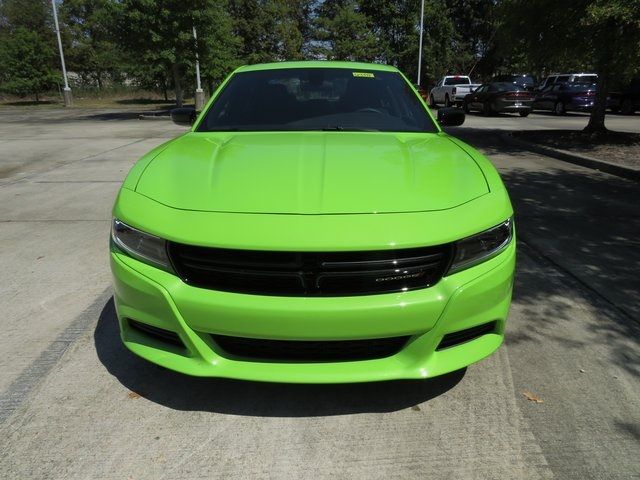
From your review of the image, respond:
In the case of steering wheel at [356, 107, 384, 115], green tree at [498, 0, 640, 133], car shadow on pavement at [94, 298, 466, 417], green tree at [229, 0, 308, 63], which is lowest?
car shadow on pavement at [94, 298, 466, 417]

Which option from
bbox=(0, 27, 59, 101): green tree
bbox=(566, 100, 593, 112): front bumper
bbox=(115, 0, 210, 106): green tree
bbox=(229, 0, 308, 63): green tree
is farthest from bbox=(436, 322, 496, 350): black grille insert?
bbox=(0, 27, 59, 101): green tree

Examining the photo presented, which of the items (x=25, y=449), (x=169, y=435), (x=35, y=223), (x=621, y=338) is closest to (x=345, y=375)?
(x=169, y=435)

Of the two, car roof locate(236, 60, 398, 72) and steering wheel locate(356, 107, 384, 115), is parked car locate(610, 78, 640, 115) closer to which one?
car roof locate(236, 60, 398, 72)

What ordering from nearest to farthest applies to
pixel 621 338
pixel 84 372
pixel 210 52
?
1. pixel 84 372
2. pixel 621 338
3. pixel 210 52

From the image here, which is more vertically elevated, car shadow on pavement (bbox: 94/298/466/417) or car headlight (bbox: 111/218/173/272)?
car headlight (bbox: 111/218/173/272)

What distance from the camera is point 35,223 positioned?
18.2 feet

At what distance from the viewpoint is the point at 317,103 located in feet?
11.8

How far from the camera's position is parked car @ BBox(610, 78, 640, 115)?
20734 mm

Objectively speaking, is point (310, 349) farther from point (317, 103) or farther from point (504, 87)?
point (504, 87)

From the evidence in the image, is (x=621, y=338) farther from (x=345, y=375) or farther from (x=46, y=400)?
(x=46, y=400)

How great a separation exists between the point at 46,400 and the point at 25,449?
1.14 feet

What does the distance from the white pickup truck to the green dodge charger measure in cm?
2439

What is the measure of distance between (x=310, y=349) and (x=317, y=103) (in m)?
2.07

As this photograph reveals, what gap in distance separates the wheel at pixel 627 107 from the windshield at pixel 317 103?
21.6 metres
